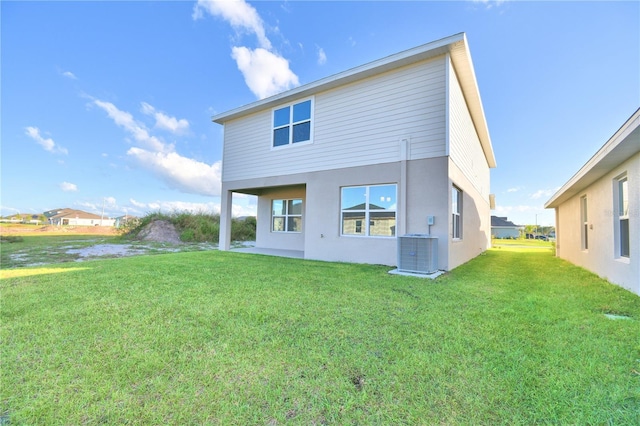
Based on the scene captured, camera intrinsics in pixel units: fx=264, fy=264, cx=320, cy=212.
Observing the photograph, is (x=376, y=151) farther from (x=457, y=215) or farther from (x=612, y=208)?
(x=612, y=208)

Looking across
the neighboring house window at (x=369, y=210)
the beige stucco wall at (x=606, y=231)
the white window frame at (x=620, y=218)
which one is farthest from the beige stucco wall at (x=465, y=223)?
the white window frame at (x=620, y=218)

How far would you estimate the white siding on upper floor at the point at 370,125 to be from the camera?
6.50 metres

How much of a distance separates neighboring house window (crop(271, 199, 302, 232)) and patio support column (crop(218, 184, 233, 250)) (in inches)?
72.7

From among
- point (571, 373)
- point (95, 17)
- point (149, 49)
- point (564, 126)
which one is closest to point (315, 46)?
point (149, 49)

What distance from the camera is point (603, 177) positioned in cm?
643

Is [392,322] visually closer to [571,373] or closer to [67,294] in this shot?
[571,373]

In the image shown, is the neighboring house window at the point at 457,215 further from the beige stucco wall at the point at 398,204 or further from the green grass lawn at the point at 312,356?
the green grass lawn at the point at 312,356

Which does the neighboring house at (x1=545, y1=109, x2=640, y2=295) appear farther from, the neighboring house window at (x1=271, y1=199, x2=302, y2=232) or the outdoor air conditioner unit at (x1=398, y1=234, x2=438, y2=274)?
the neighboring house window at (x1=271, y1=199, x2=302, y2=232)

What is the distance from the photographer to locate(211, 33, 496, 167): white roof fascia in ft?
20.2

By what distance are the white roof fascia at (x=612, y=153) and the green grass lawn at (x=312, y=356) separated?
98.1 inches

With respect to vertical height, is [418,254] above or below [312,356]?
above

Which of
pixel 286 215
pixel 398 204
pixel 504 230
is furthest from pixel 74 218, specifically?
pixel 504 230

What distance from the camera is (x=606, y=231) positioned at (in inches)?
243

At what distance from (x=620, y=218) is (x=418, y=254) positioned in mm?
4230
